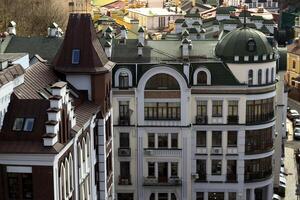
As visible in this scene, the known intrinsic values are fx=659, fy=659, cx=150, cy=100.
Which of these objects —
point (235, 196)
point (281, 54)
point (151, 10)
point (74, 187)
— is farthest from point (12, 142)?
point (151, 10)

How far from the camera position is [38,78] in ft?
113

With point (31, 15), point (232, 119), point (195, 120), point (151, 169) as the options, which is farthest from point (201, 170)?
point (31, 15)

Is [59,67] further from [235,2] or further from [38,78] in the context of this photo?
[235,2]

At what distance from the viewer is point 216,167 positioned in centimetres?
5138

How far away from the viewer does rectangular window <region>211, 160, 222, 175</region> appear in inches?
2018

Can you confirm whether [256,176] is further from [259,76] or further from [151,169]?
[151,169]

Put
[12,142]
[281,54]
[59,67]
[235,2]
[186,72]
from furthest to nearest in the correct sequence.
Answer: [235,2]
[281,54]
[186,72]
[59,67]
[12,142]

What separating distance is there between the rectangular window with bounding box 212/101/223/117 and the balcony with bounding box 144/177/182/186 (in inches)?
227

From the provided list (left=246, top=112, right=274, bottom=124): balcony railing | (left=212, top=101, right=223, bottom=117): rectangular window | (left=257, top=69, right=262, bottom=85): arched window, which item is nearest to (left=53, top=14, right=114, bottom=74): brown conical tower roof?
(left=212, top=101, right=223, bottom=117): rectangular window

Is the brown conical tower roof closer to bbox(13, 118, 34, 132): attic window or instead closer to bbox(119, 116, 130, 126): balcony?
bbox(13, 118, 34, 132): attic window

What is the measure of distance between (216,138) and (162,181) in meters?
5.34

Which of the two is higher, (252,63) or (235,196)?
(252,63)

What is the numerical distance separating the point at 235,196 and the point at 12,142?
1037 inches

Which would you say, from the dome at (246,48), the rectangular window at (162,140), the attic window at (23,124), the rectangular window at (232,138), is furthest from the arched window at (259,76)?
the attic window at (23,124)
